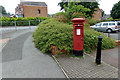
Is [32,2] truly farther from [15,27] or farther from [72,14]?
[72,14]

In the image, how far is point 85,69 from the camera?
3195mm

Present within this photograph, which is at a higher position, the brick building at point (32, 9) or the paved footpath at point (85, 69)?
the brick building at point (32, 9)

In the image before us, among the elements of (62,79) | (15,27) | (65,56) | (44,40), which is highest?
(15,27)

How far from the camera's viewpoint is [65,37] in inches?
178

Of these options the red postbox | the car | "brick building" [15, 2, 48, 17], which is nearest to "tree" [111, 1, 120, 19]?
the car

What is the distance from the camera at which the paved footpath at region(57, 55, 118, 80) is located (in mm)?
2854

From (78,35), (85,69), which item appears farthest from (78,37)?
(85,69)

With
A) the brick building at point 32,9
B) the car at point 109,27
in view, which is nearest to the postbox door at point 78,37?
the car at point 109,27

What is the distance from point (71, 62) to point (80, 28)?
1.49 metres

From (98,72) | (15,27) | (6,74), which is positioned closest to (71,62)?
(98,72)

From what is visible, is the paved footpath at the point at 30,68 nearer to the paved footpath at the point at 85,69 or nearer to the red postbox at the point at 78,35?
the paved footpath at the point at 85,69

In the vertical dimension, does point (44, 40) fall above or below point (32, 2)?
below

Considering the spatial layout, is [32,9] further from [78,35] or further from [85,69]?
[85,69]

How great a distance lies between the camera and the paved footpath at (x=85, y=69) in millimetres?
2854
